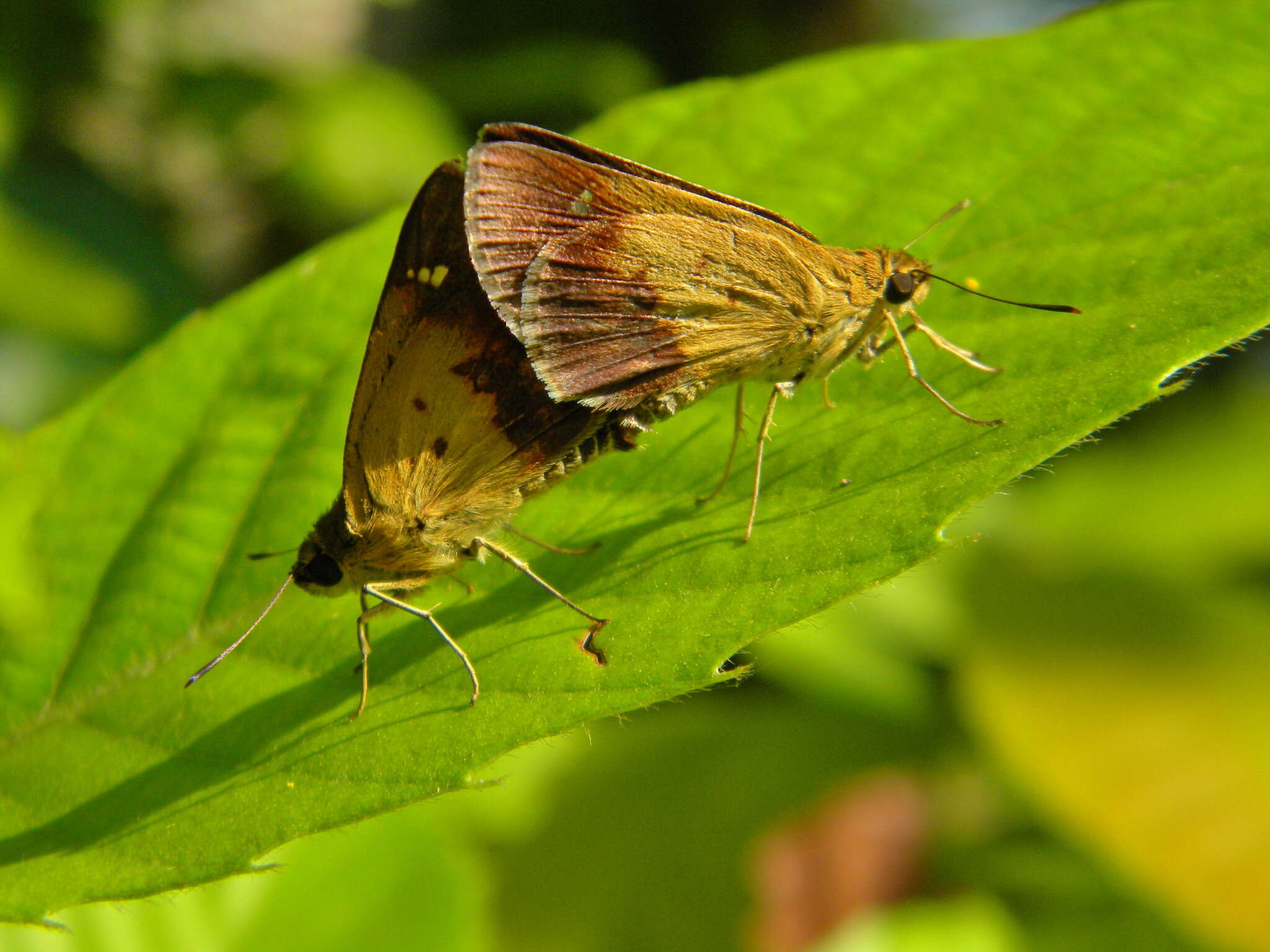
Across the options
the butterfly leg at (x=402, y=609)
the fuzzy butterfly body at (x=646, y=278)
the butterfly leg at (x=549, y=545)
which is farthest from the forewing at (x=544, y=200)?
the butterfly leg at (x=402, y=609)

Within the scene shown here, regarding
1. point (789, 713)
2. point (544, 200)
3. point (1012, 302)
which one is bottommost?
point (789, 713)

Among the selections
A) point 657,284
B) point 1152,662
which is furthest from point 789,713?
point 657,284

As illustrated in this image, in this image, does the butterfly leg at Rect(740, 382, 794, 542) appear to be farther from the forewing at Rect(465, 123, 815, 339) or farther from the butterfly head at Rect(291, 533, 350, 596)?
the butterfly head at Rect(291, 533, 350, 596)

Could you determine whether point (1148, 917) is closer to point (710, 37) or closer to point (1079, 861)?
point (1079, 861)

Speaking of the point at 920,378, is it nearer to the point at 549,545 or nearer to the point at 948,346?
the point at 948,346

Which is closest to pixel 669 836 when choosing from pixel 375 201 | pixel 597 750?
pixel 597 750

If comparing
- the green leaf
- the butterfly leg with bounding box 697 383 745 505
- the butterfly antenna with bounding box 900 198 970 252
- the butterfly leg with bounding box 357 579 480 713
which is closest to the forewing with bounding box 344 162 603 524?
the butterfly leg with bounding box 357 579 480 713

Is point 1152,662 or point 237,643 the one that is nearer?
point 237,643

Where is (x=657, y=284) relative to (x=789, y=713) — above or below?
above

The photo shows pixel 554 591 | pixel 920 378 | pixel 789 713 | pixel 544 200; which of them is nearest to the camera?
pixel 554 591
